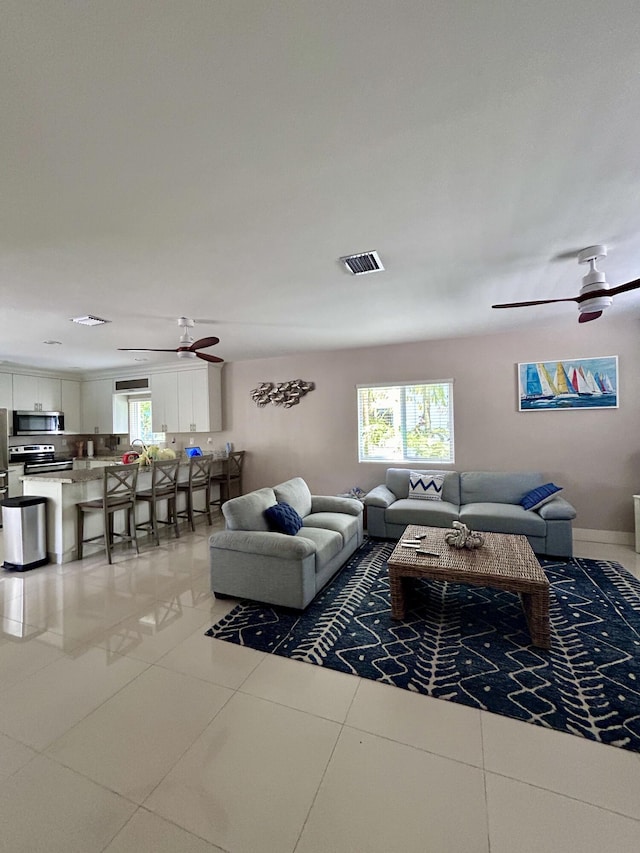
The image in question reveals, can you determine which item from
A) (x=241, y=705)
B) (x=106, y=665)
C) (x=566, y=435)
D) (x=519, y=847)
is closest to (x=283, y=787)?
(x=241, y=705)

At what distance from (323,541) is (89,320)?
3.40 m

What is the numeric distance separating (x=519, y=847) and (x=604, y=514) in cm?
431

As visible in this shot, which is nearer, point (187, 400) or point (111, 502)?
point (111, 502)

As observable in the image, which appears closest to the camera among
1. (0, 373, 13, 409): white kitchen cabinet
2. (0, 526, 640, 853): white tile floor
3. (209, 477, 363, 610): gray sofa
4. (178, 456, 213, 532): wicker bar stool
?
(0, 526, 640, 853): white tile floor

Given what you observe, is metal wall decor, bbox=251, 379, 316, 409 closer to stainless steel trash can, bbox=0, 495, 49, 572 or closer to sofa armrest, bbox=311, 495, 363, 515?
sofa armrest, bbox=311, 495, 363, 515

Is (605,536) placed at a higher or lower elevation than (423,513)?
lower

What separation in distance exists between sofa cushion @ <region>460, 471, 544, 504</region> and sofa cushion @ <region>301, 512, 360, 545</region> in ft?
5.24

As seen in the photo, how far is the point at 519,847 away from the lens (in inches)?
50.4

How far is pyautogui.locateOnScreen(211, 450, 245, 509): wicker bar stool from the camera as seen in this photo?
612cm

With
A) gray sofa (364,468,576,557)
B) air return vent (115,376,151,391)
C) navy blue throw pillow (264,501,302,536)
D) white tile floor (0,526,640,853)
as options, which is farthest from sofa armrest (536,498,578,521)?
air return vent (115,376,151,391)

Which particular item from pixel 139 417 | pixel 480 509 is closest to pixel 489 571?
pixel 480 509

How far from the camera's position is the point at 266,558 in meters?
2.96

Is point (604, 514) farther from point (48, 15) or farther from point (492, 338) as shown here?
point (48, 15)

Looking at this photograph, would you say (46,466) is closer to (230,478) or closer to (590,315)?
(230,478)
